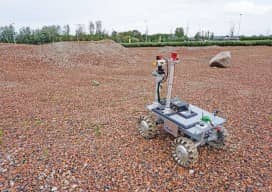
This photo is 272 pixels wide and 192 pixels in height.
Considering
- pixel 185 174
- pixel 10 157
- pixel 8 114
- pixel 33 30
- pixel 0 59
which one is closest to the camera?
pixel 185 174

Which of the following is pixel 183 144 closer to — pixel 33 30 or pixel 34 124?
pixel 34 124

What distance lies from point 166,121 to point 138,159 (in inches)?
24.1

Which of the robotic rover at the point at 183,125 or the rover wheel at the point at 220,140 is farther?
the rover wheel at the point at 220,140

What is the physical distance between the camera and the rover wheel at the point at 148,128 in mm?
2879

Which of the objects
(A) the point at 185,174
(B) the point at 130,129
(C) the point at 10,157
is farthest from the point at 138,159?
(C) the point at 10,157

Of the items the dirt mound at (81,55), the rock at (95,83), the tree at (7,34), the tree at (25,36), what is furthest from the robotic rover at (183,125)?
the tree at (7,34)

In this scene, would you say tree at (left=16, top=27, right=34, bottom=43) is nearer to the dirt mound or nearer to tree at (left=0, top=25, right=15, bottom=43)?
tree at (left=0, top=25, right=15, bottom=43)

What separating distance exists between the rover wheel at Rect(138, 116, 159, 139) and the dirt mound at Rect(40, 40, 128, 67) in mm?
7016

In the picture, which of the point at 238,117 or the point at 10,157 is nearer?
the point at 10,157

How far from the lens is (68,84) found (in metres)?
6.14

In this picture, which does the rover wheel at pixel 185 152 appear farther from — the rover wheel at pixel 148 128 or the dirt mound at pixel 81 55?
the dirt mound at pixel 81 55

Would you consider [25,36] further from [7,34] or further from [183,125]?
[183,125]

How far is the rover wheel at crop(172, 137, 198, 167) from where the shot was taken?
2293 mm

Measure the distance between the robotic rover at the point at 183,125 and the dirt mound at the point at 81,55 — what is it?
7110 mm
